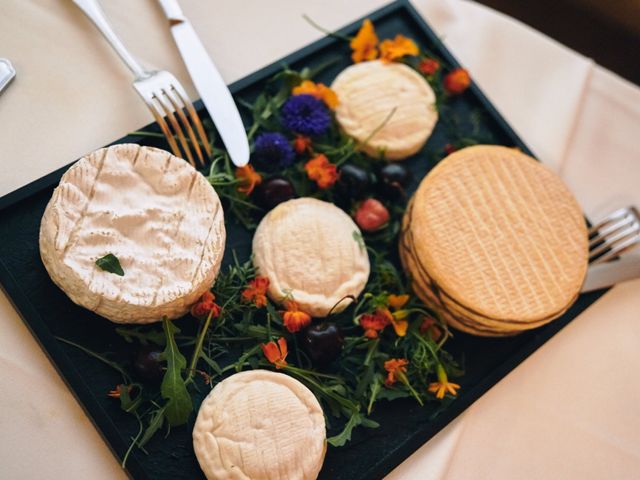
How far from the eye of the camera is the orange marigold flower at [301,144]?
1506 millimetres

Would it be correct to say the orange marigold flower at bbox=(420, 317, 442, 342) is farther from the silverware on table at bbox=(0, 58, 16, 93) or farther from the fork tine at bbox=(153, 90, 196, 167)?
the silverware on table at bbox=(0, 58, 16, 93)

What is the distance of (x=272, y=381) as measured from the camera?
1.27 meters

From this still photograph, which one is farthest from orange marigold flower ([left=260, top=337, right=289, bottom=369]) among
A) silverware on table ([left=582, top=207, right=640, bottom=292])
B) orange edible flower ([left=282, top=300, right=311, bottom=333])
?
silverware on table ([left=582, top=207, right=640, bottom=292])

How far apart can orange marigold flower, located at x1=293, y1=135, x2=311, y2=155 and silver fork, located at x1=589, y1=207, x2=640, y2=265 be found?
28.8 inches

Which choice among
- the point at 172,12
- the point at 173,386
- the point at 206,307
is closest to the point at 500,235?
the point at 206,307

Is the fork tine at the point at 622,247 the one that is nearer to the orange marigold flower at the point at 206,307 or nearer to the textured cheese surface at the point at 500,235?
the textured cheese surface at the point at 500,235

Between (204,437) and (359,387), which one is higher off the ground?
(204,437)

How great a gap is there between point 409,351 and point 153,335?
0.55 metres

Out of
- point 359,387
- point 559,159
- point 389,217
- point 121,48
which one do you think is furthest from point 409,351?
point 121,48

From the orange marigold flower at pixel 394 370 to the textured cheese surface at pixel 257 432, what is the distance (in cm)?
18

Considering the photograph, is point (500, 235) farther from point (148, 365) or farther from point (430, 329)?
point (148, 365)

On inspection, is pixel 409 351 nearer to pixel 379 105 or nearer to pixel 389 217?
pixel 389 217

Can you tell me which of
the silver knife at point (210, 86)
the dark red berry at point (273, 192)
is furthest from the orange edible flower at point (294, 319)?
the silver knife at point (210, 86)

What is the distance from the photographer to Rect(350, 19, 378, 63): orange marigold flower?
1.63 m
